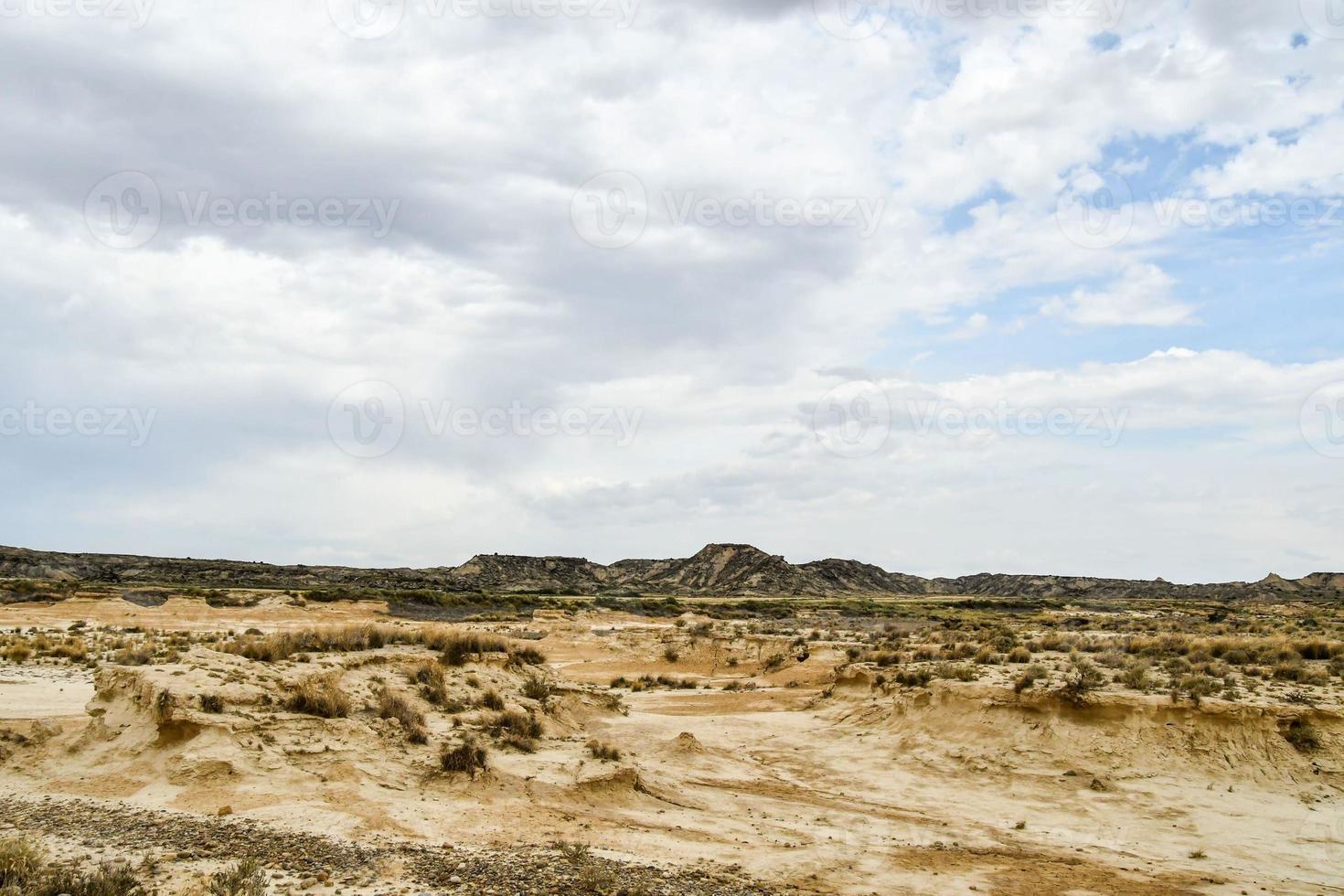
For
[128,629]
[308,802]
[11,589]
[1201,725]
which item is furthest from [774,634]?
[11,589]

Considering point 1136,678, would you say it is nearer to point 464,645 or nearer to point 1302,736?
point 1302,736

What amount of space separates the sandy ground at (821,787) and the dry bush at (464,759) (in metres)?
0.27

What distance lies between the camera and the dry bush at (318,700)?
49.4 ft

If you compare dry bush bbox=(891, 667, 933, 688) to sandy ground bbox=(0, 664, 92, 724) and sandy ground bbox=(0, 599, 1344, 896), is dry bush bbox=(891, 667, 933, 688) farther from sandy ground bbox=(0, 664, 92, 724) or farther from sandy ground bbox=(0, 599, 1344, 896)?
sandy ground bbox=(0, 664, 92, 724)

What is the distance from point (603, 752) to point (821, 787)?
14.8ft

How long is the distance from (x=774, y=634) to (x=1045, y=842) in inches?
1244

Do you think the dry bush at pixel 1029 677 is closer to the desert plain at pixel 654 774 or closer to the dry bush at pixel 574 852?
the desert plain at pixel 654 774

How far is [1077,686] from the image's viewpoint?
18.5m

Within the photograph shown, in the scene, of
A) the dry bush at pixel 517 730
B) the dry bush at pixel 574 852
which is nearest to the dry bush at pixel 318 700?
the dry bush at pixel 517 730

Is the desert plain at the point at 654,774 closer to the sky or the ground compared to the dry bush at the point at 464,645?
closer to the ground

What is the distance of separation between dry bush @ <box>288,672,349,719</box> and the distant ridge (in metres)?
66.8

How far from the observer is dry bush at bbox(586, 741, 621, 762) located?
15769 millimetres

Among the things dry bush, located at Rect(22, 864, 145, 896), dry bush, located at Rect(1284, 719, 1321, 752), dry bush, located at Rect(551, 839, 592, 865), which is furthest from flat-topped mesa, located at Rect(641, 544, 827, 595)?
dry bush, located at Rect(22, 864, 145, 896)

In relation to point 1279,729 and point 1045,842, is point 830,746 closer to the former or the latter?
point 1045,842
